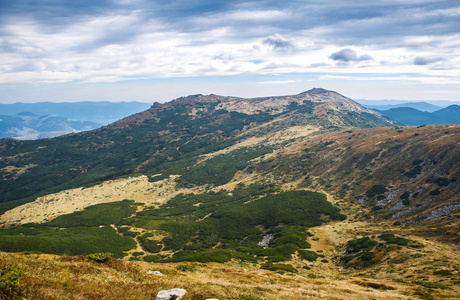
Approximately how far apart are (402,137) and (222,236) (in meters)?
119

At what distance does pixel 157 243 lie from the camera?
96.7 metres

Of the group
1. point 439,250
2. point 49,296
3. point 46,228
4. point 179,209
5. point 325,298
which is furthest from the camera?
point 179,209

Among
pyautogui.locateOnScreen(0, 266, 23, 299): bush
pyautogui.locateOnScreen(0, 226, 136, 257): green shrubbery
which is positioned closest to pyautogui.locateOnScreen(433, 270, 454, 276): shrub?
pyautogui.locateOnScreen(0, 266, 23, 299): bush

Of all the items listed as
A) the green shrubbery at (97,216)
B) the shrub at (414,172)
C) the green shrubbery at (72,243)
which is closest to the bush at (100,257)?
the green shrubbery at (72,243)

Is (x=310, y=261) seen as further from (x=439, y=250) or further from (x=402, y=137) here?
(x=402, y=137)

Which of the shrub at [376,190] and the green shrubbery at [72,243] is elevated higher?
the shrub at [376,190]

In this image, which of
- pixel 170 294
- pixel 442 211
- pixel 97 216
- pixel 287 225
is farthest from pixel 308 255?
pixel 97 216

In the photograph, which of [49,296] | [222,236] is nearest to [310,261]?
[222,236]

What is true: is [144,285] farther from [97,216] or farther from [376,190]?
[97,216]

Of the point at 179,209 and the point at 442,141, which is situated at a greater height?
the point at 442,141

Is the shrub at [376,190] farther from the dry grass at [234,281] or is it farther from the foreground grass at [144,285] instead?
the foreground grass at [144,285]


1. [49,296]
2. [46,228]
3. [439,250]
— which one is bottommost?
[46,228]

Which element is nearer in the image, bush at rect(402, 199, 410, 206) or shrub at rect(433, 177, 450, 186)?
shrub at rect(433, 177, 450, 186)

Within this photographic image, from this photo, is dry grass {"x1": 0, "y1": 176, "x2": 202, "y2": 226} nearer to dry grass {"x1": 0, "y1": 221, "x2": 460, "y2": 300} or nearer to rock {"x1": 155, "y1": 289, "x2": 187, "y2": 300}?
dry grass {"x1": 0, "y1": 221, "x2": 460, "y2": 300}
